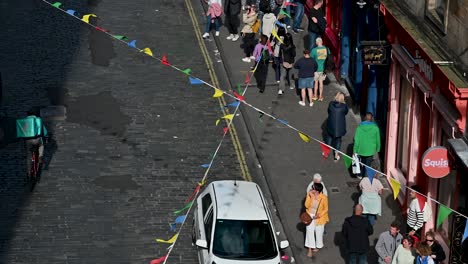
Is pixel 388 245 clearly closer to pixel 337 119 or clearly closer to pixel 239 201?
pixel 239 201

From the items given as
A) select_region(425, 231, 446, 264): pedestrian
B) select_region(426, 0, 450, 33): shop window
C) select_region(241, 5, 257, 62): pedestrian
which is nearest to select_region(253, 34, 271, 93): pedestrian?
select_region(241, 5, 257, 62): pedestrian

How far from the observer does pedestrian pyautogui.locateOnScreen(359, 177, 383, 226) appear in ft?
78.6

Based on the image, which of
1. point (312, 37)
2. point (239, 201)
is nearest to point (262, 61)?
point (312, 37)

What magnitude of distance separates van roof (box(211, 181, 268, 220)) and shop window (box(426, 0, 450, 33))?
4986mm

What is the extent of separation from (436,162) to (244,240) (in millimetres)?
3974

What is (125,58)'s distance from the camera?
35188 millimetres

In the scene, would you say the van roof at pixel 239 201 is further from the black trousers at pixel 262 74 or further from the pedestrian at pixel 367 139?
the black trousers at pixel 262 74

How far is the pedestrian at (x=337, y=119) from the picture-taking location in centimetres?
2747

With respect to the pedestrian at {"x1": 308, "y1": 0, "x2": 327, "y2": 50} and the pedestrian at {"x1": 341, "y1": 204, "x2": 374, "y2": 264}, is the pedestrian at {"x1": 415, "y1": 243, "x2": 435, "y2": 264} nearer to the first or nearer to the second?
the pedestrian at {"x1": 341, "y1": 204, "x2": 374, "y2": 264}

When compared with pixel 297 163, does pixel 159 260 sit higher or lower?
higher

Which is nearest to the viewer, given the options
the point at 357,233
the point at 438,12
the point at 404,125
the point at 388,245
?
the point at 388,245

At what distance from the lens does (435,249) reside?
2105 cm

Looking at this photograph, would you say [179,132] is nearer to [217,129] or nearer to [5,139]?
[217,129]

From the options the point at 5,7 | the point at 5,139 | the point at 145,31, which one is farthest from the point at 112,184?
the point at 5,7
